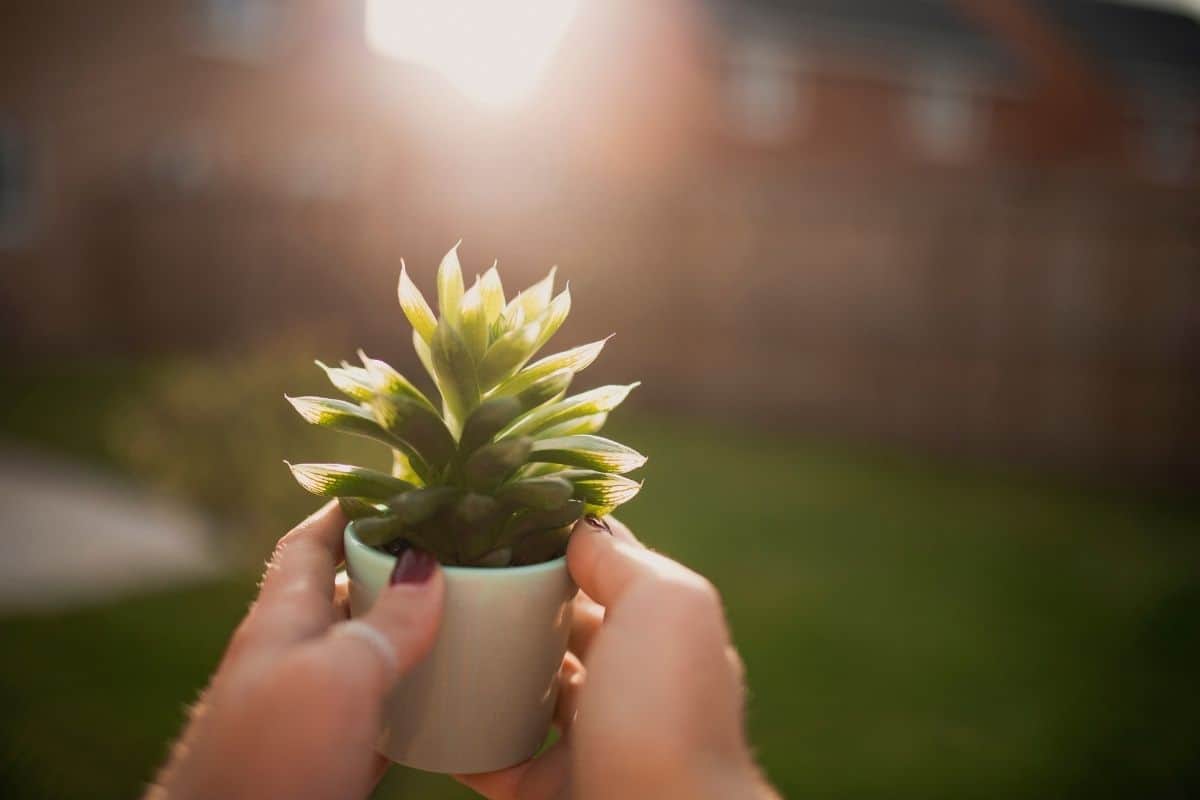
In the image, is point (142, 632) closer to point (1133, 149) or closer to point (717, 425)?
point (717, 425)

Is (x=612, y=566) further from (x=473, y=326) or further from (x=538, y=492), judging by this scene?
(x=473, y=326)

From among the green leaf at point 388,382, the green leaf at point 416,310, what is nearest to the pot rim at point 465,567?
the green leaf at point 388,382

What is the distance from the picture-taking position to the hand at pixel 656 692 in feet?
4.11

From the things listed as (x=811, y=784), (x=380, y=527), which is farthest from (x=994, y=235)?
(x=380, y=527)

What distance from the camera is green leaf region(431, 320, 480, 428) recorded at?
4.60ft

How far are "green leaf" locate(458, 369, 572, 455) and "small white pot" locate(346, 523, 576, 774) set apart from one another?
189mm

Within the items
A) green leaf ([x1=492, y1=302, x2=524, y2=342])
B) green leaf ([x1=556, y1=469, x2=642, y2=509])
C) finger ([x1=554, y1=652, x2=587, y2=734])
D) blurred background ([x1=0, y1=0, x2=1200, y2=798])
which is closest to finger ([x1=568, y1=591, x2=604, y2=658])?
finger ([x1=554, y1=652, x2=587, y2=734])

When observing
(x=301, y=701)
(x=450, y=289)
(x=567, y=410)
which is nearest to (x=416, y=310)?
(x=450, y=289)

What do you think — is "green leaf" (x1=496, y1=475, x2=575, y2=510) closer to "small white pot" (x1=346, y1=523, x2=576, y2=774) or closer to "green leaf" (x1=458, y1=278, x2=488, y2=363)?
"small white pot" (x1=346, y1=523, x2=576, y2=774)

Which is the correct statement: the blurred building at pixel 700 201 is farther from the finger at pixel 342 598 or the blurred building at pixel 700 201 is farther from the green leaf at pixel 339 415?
the green leaf at pixel 339 415

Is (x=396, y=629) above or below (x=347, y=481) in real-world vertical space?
below

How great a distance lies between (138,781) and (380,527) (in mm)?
2632

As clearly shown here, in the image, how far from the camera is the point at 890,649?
4723 mm

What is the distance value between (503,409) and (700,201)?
8.36 m
